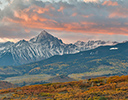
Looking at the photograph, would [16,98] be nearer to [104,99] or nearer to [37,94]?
[37,94]

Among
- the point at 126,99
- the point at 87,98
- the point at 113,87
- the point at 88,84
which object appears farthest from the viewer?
the point at 88,84

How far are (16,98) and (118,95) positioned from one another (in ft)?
172

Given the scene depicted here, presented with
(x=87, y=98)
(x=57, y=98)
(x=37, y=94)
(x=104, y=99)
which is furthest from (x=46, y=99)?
(x=104, y=99)

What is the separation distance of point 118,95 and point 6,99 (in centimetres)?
5707

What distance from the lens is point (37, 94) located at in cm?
11962

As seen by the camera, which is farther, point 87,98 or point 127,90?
point 127,90

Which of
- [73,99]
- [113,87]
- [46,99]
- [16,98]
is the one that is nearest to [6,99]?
[16,98]

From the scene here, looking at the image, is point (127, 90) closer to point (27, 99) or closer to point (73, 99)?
point (73, 99)

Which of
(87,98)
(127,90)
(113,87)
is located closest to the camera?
(87,98)

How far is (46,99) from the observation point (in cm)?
10581

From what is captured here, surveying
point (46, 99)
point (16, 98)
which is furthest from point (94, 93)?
point (16, 98)

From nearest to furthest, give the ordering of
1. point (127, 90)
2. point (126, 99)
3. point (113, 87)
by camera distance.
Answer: point (126, 99), point (127, 90), point (113, 87)

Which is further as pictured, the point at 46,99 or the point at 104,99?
the point at 46,99

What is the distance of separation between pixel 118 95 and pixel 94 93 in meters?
11.3
